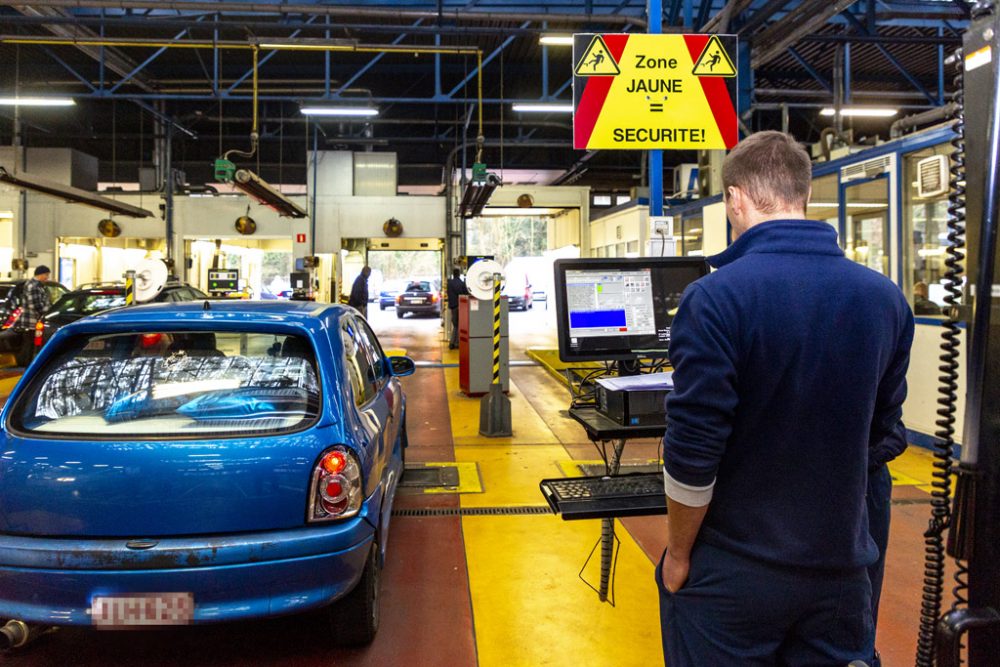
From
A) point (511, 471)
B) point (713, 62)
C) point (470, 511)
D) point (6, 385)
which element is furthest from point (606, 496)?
point (6, 385)

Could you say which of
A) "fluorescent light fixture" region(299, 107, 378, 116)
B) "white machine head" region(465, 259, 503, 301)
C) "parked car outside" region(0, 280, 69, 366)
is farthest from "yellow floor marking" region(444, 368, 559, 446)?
"parked car outside" region(0, 280, 69, 366)

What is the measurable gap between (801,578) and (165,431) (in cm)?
215

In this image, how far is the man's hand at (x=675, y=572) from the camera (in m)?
1.51

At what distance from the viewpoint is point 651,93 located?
16.8 feet

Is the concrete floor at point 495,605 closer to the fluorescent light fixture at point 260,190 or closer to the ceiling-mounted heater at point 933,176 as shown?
the ceiling-mounted heater at point 933,176

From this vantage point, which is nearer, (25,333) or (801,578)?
(801,578)

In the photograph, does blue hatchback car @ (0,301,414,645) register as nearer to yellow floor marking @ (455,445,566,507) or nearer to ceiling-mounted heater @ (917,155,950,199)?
yellow floor marking @ (455,445,566,507)

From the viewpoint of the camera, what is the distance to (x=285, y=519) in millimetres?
2477

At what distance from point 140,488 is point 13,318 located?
10.6 metres

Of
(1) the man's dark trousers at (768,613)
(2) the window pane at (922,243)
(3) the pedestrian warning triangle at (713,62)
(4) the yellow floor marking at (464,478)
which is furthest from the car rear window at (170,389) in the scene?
(2) the window pane at (922,243)

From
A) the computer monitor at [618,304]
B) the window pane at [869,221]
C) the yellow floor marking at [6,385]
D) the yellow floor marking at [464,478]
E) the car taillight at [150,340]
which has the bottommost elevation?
the yellow floor marking at [464,478]

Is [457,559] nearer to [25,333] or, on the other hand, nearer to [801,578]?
[801,578]

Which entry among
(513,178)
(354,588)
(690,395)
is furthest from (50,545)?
(513,178)

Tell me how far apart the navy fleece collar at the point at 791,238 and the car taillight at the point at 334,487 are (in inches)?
66.4
